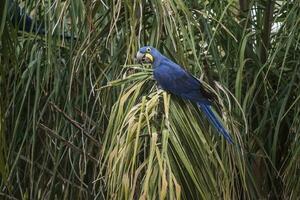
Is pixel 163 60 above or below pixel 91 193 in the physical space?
above

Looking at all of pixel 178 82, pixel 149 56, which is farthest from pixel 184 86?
pixel 149 56

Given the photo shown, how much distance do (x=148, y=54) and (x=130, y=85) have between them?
123 mm

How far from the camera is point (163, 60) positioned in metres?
1.79

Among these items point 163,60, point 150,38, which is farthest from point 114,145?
point 150,38

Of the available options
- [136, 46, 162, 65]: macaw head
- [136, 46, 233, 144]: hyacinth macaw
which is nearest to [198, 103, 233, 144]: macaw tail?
[136, 46, 233, 144]: hyacinth macaw

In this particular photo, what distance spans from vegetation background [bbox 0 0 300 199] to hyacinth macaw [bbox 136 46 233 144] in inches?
1.1

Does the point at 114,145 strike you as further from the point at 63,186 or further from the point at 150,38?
the point at 63,186

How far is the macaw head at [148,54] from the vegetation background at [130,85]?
0.09 ft

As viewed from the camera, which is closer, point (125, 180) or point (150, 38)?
point (125, 180)

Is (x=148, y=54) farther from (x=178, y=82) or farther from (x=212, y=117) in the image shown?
(x=212, y=117)

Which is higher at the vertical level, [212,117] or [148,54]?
[148,54]

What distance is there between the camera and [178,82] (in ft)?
5.74

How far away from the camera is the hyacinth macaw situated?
5.64 feet

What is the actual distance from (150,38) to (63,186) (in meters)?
0.63
